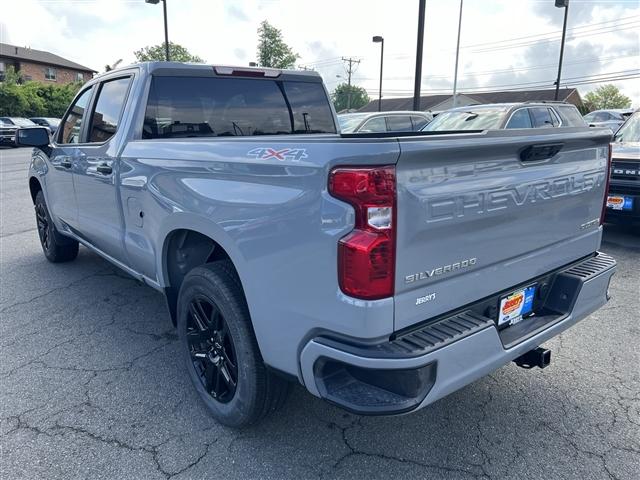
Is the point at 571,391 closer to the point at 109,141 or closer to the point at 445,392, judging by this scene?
the point at 445,392

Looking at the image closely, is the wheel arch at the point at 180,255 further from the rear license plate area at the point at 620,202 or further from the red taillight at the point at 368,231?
the rear license plate area at the point at 620,202

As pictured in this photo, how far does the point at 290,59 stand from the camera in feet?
216

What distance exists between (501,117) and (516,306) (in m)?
6.73

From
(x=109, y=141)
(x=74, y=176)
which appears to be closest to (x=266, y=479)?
(x=109, y=141)

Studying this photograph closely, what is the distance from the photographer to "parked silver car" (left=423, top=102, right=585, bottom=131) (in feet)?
27.9

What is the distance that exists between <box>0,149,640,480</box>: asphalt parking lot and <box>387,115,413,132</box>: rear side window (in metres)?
8.65

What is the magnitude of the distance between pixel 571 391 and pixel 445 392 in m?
1.52

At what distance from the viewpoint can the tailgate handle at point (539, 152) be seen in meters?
2.28

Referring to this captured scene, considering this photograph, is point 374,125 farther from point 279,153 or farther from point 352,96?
point 352,96

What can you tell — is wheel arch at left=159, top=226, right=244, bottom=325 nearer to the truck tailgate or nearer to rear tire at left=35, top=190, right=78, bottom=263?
the truck tailgate

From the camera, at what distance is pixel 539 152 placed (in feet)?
7.70

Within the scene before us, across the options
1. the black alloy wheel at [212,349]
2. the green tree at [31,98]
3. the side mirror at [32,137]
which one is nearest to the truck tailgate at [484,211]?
the black alloy wheel at [212,349]

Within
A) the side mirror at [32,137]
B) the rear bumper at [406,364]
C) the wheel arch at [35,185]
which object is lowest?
the rear bumper at [406,364]

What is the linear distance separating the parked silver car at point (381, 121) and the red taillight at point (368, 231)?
9173 millimetres
